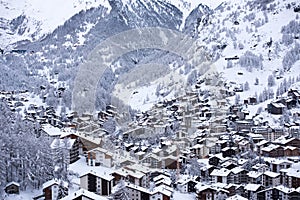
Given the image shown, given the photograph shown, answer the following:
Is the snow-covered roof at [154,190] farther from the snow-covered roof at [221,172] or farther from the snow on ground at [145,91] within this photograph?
the snow on ground at [145,91]

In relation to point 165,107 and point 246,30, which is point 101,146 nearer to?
point 165,107

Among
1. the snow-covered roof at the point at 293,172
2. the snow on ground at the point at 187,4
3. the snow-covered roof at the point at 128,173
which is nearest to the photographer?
the snow-covered roof at the point at 128,173

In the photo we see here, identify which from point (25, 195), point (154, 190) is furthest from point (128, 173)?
point (25, 195)

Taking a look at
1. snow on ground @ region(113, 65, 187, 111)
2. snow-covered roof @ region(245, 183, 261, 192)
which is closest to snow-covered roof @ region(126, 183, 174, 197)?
snow-covered roof @ region(245, 183, 261, 192)

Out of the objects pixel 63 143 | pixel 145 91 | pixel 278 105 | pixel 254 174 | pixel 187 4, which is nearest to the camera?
pixel 63 143

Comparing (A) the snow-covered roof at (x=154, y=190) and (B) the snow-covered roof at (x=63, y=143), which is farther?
(B) the snow-covered roof at (x=63, y=143)

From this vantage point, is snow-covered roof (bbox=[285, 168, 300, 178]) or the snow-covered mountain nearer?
snow-covered roof (bbox=[285, 168, 300, 178])

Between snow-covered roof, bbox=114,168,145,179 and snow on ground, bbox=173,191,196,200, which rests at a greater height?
snow-covered roof, bbox=114,168,145,179

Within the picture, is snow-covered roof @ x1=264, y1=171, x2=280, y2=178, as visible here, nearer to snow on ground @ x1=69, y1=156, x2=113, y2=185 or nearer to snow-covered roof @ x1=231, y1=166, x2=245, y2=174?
snow-covered roof @ x1=231, y1=166, x2=245, y2=174

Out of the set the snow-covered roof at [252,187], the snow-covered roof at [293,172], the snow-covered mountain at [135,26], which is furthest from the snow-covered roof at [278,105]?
the snow-covered roof at [252,187]

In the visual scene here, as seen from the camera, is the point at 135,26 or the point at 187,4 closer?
the point at 135,26

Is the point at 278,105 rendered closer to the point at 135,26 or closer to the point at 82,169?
the point at 82,169

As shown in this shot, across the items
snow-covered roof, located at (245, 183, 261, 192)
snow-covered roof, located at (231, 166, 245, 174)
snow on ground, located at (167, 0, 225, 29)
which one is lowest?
snow-covered roof, located at (245, 183, 261, 192)
